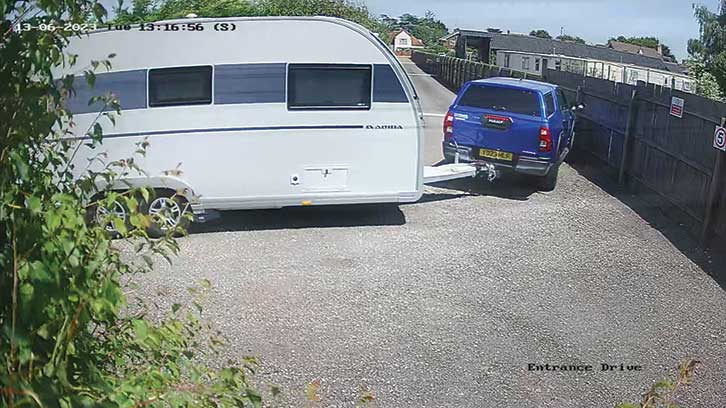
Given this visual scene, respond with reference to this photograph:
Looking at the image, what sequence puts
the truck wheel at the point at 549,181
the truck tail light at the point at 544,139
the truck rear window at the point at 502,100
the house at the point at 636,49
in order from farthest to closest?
the house at the point at 636,49 < the truck wheel at the point at 549,181 < the truck rear window at the point at 502,100 < the truck tail light at the point at 544,139

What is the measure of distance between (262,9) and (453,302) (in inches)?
252

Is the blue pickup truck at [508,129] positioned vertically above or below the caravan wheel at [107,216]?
below

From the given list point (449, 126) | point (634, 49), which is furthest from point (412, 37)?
point (634, 49)

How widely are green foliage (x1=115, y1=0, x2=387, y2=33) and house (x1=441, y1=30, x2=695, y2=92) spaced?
346 inches

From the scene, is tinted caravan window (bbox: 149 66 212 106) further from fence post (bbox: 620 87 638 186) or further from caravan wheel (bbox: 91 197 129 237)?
fence post (bbox: 620 87 638 186)

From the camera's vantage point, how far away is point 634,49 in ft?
199

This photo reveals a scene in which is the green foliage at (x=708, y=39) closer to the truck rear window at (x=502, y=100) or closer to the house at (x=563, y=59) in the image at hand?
the house at (x=563, y=59)

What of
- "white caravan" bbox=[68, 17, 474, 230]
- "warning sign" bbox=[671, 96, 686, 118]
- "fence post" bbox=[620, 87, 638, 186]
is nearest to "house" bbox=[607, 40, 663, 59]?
"fence post" bbox=[620, 87, 638, 186]

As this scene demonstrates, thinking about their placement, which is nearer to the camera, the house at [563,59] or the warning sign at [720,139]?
the warning sign at [720,139]

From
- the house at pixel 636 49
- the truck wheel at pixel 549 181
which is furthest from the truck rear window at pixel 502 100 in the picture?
the house at pixel 636 49

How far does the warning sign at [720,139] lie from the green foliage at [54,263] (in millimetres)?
8015

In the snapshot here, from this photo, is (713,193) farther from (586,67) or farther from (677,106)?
(586,67)

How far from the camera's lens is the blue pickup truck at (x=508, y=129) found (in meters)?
11.8

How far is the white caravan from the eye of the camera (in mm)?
8562
